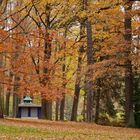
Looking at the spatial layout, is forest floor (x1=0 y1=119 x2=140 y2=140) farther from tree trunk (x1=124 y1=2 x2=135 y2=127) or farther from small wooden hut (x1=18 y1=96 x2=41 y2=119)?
small wooden hut (x1=18 y1=96 x2=41 y2=119)

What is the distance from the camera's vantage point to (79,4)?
2673cm

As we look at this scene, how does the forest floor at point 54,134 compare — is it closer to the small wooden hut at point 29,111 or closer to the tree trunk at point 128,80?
the tree trunk at point 128,80

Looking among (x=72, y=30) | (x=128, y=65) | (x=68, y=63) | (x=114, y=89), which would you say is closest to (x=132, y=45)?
(x=128, y=65)

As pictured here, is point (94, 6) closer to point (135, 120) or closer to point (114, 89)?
point (135, 120)

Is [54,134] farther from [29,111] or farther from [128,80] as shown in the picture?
[29,111]

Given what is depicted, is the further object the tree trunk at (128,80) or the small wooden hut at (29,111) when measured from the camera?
the small wooden hut at (29,111)

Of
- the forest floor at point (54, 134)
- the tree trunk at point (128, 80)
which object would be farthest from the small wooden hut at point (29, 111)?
the forest floor at point (54, 134)

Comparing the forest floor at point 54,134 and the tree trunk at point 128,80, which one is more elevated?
the tree trunk at point 128,80

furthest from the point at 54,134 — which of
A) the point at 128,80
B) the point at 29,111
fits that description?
the point at 29,111

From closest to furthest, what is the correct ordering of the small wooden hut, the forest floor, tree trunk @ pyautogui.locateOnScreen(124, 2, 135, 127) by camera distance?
the forest floor → tree trunk @ pyautogui.locateOnScreen(124, 2, 135, 127) → the small wooden hut

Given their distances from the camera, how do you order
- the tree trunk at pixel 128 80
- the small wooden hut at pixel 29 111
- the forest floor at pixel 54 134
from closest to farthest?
the forest floor at pixel 54 134
the tree trunk at pixel 128 80
the small wooden hut at pixel 29 111

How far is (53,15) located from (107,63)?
32.9 ft

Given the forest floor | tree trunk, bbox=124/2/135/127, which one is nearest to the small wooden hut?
tree trunk, bbox=124/2/135/127

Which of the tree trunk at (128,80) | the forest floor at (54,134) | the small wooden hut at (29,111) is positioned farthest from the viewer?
the small wooden hut at (29,111)
